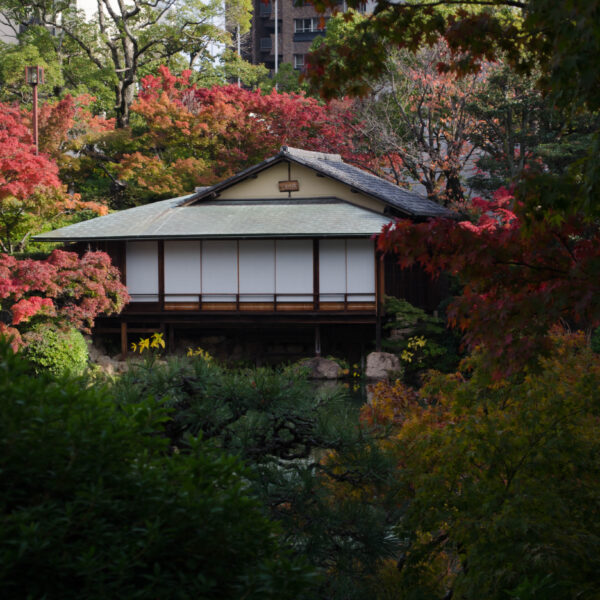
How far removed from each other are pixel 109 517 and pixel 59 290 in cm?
1669

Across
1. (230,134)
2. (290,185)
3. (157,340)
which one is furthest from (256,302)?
(230,134)

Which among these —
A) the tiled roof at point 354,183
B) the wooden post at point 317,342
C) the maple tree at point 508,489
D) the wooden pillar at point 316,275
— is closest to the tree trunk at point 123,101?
the tiled roof at point 354,183

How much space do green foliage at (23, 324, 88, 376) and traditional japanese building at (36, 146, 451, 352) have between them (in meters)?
2.58

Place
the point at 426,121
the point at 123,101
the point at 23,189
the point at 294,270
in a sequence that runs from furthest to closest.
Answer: the point at 123,101, the point at 426,121, the point at 294,270, the point at 23,189

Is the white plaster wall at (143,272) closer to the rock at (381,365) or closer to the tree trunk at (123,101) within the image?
the rock at (381,365)

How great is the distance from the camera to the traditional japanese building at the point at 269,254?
20562mm

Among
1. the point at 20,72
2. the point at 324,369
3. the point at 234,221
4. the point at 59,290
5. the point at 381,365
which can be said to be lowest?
the point at 324,369

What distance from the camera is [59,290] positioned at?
18969 mm

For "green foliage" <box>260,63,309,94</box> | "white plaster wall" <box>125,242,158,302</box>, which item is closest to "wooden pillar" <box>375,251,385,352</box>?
"white plaster wall" <box>125,242,158,302</box>

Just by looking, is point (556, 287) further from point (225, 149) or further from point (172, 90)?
point (172, 90)

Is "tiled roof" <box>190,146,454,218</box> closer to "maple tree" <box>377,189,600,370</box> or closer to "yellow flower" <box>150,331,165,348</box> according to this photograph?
"yellow flower" <box>150,331,165,348</box>

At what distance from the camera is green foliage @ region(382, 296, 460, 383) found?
64.3 ft

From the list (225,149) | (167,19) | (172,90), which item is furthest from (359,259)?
(167,19)

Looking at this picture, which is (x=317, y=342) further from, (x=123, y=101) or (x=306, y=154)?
(x=123, y=101)
